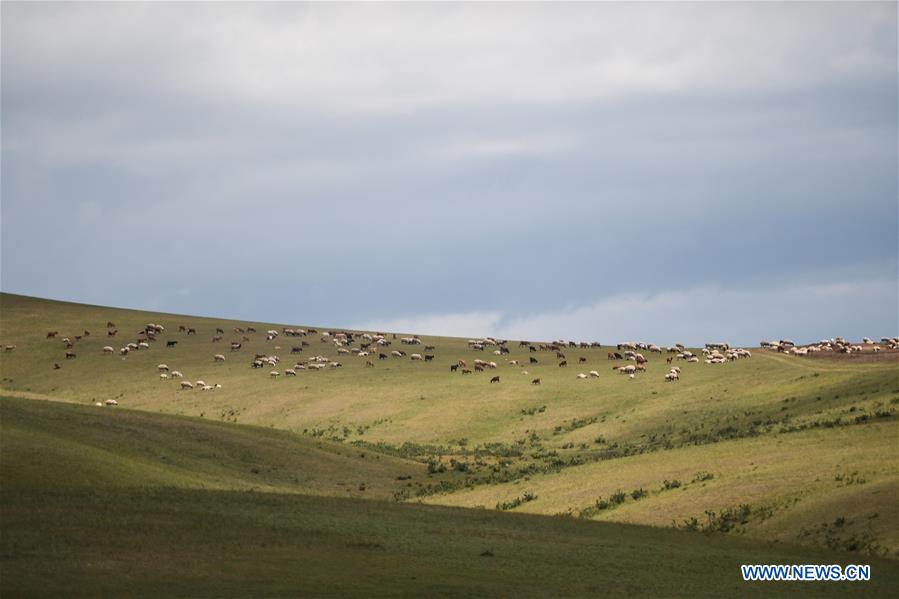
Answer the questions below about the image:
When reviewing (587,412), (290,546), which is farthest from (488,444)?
(290,546)

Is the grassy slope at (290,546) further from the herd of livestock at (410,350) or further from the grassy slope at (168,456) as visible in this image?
the herd of livestock at (410,350)

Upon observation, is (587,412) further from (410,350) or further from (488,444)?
(410,350)

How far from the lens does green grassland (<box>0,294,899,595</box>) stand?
48.1 m

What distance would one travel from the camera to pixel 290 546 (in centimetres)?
3997

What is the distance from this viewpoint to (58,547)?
36719mm

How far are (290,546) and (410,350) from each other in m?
103

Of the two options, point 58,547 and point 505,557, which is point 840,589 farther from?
point 58,547

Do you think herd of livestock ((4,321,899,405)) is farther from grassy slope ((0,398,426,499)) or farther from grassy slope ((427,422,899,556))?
grassy slope ((427,422,899,556))

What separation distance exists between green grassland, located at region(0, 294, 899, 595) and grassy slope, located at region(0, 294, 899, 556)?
0.22 metres

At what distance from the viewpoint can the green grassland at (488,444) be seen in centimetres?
4809

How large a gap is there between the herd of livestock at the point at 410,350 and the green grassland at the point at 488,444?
145 centimetres

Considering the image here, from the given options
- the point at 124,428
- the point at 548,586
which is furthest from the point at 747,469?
the point at 124,428

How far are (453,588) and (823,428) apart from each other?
3925 cm

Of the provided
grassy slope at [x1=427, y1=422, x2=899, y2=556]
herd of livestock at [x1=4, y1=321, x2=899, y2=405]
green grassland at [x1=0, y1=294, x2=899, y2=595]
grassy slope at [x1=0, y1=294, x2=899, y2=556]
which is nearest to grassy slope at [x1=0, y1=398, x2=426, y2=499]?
green grassland at [x1=0, y1=294, x2=899, y2=595]
